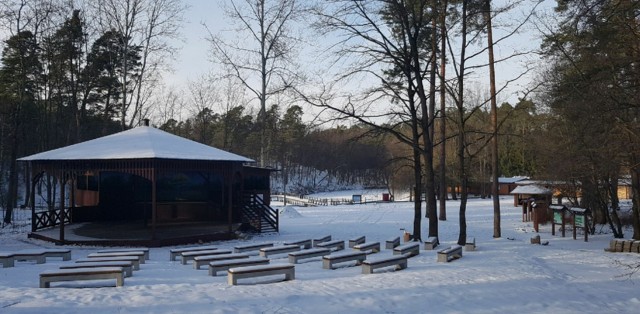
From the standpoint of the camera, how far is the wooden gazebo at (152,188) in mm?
17219

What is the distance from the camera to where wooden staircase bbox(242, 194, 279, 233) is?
71.2 ft

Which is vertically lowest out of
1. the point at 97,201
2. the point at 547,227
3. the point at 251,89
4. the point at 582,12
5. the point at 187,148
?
the point at 547,227

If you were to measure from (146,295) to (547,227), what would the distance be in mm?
22076

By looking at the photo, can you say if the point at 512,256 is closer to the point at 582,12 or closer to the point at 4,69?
the point at 582,12

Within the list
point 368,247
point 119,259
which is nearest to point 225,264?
point 119,259

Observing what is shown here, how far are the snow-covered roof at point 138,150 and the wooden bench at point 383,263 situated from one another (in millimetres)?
9280

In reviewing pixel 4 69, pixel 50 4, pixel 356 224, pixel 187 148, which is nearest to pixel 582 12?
pixel 187 148

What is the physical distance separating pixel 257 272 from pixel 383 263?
114 inches

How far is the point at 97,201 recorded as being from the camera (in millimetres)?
23016

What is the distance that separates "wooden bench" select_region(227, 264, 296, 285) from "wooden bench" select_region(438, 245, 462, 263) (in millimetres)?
4295

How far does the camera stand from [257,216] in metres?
21.9

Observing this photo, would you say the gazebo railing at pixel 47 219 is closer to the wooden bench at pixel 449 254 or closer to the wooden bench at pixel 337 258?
the wooden bench at pixel 337 258

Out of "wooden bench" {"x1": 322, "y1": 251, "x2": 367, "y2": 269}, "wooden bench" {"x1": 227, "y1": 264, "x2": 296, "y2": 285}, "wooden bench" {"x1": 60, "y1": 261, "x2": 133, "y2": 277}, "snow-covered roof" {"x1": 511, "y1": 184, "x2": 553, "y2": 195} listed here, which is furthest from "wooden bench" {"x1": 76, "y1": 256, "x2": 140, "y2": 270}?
"snow-covered roof" {"x1": 511, "y1": 184, "x2": 553, "y2": 195}

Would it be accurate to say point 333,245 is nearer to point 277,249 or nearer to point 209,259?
point 277,249
